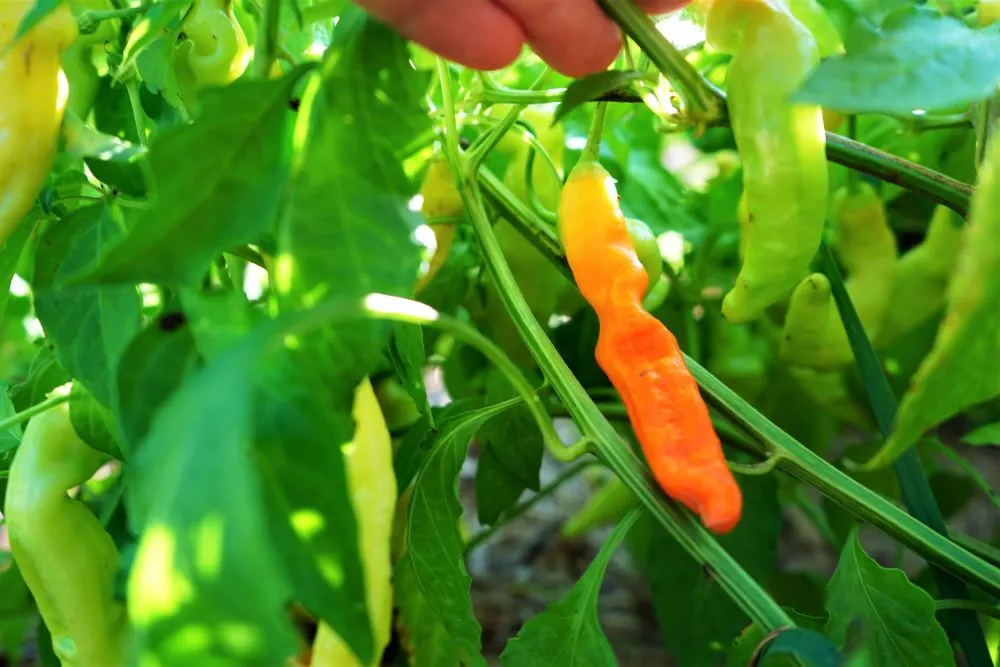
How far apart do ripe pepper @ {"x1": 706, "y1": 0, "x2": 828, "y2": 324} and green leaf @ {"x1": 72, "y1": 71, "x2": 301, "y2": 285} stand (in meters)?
0.26

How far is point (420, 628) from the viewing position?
63 cm

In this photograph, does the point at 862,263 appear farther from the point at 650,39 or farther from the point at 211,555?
the point at 211,555

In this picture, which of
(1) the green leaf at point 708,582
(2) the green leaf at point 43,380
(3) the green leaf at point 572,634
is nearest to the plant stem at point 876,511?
(3) the green leaf at point 572,634

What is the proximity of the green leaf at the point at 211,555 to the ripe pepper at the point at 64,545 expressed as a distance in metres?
0.33

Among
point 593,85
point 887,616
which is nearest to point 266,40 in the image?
point 593,85

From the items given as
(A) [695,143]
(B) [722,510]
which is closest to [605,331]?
(B) [722,510]

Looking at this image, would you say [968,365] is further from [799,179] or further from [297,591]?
[297,591]

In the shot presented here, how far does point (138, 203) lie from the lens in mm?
533

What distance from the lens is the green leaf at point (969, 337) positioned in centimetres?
37

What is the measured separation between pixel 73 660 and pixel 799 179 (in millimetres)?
545

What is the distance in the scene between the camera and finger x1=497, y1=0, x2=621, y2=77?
47 centimetres

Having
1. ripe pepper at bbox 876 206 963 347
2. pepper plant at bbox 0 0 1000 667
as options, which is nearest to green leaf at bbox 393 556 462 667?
pepper plant at bbox 0 0 1000 667

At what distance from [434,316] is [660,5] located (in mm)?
249

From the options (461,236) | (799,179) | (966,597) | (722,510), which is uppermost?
(799,179)
